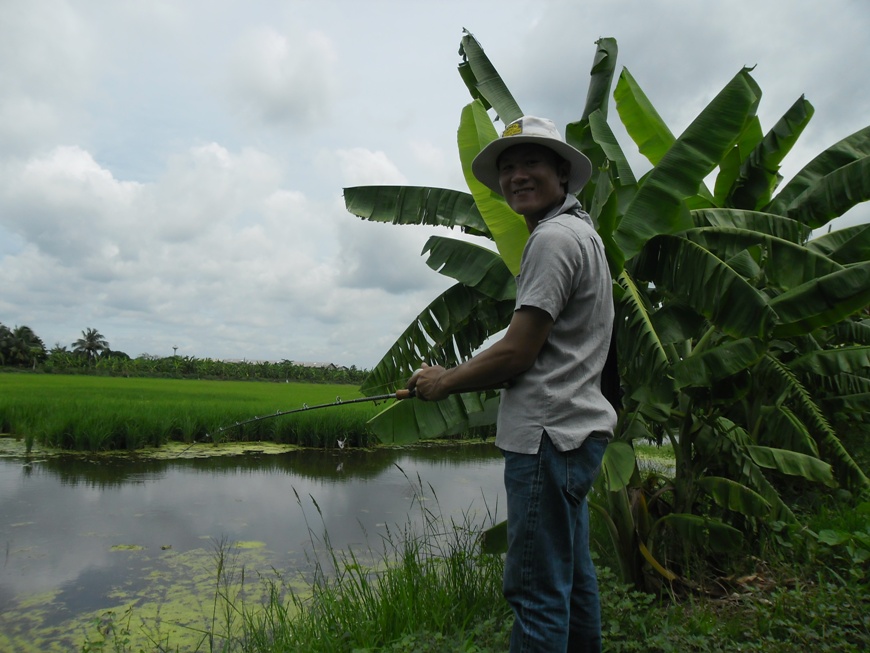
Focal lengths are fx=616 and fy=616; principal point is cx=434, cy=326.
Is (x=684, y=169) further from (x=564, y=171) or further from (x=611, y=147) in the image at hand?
(x=564, y=171)

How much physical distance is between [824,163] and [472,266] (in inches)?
95.5

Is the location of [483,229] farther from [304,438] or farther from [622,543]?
[304,438]

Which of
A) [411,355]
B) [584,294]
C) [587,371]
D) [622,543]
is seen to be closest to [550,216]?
[584,294]

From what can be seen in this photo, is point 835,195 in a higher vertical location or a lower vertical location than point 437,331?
higher

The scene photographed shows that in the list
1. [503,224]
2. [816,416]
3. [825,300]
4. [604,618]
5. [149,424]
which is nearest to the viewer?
[604,618]

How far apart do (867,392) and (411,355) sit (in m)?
3.20

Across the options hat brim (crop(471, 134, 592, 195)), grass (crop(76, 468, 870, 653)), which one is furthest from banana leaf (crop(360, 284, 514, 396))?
hat brim (crop(471, 134, 592, 195))

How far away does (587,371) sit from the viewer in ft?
4.15

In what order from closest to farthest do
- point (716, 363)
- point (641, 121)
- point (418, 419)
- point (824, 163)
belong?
point (716, 363) < point (418, 419) < point (641, 121) < point (824, 163)

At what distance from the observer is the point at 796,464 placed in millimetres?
3146

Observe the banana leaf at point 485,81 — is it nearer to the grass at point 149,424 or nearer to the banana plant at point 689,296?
the banana plant at point 689,296

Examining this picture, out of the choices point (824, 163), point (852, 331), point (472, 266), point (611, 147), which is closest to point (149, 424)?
point (472, 266)

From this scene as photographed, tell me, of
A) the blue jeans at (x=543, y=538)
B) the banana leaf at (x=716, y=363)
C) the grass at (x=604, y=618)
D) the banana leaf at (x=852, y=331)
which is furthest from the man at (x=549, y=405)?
the banana leaf at (x=852, y=331)

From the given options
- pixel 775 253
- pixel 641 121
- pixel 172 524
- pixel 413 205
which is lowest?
pixel 172 524
